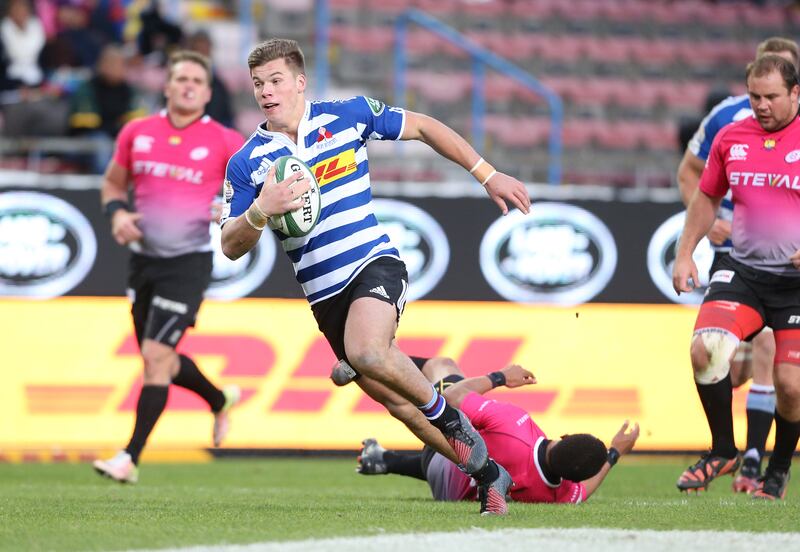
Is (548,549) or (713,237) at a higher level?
(713,237)

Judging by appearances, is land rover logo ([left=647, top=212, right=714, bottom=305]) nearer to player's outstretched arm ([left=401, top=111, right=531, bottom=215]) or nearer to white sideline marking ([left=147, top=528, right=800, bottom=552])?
player's outstretched arm ([left=401, top=111, right=531, bottom=215])

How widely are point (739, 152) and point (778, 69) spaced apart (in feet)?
1.70

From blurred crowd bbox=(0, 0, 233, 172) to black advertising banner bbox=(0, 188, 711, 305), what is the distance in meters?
1.44

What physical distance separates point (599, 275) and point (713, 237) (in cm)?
277

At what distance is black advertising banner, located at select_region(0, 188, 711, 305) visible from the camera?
11.1 metres

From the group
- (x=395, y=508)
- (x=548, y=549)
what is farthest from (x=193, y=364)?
(x=548, y=549)

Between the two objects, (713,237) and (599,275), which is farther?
(599,275)

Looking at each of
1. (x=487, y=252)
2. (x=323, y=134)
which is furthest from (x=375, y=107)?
(x=487, y=252)

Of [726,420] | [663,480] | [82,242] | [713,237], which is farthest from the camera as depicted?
[82,242]

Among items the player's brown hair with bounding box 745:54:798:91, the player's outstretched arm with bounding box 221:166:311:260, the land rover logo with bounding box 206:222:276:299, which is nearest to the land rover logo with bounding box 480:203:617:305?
the land rover logo with bounding box 206:222:276:299

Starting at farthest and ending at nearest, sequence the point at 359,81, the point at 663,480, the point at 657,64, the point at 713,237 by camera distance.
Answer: the point at 657,64
the point at 359,81
the point at 663,480
the point at 713,237

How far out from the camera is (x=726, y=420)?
805cm

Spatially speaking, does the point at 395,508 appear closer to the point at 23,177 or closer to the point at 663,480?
the point at 663,480

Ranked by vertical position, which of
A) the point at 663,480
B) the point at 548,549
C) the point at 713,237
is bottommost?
the point at 663,480
